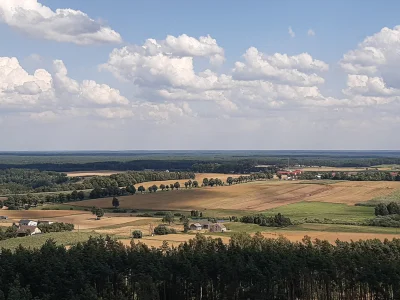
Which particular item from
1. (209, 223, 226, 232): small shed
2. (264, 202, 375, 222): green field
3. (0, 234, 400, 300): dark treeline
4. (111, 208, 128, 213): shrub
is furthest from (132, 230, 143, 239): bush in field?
(111, 208, 128, 213): shrub

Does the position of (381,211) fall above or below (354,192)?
below

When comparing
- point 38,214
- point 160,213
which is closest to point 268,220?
point 160,213

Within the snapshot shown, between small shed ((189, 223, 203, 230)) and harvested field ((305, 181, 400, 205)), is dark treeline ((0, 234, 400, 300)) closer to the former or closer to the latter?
small shed ((189, 223, 203, 230))

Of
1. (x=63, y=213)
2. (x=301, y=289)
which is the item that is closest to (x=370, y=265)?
(x=301, y=289)

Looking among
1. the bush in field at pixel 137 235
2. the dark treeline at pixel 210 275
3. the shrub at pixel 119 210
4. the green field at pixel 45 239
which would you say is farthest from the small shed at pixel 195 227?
the dark treeline at pixel 210 275

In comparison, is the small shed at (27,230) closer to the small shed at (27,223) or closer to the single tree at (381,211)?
the small shed at (27,223)

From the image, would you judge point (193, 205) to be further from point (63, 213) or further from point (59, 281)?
point (59, 281)

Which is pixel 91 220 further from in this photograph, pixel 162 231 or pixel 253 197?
pixel 253 197
